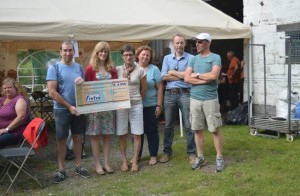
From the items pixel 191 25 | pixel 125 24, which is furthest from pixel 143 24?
pixel 191 25

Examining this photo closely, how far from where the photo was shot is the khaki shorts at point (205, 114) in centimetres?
509

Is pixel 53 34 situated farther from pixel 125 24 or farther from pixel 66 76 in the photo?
pixel 66 76

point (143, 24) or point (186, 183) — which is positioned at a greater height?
point (143, 24)

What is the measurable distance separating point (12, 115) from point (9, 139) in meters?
0.32

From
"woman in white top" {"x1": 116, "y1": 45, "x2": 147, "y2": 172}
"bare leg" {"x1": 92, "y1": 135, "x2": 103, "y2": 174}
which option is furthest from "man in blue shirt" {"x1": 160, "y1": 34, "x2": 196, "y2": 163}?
"bare leg" {"x1": 92, "y1": 135, "x2": 103, "y2": 174}

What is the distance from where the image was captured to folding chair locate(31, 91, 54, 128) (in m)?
8.98

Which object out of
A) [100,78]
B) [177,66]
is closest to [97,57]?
[100,78]

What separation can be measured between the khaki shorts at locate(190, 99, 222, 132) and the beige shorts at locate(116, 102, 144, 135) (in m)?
0.66

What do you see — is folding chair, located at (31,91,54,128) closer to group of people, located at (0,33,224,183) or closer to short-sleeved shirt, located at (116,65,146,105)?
group of people, located at (0,33,224,183)

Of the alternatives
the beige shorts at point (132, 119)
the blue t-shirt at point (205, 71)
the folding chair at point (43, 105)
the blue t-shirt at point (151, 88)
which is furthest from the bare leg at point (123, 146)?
the folding chair at point (43, 105)

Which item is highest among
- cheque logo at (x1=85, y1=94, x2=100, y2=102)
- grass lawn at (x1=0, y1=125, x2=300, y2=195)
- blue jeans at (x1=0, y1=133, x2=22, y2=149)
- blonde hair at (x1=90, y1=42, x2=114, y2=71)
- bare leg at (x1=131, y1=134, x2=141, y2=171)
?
blonde hair at (x1=90, y1=42, x2=114, y2=71)

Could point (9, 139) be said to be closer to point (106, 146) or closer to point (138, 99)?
point (106, 146)

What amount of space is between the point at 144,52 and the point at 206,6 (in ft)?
15.4

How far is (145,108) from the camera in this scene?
5.57 m
